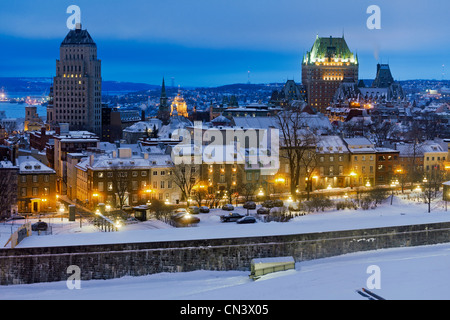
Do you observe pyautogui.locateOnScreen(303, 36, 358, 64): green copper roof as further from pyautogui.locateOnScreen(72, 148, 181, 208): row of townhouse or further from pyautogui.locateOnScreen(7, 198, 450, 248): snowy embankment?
pyautogui.locateOnScreen(7, 198, 450, 248): snowy embankment

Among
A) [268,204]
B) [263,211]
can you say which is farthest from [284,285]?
[268,204]

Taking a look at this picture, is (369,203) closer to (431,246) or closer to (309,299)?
(431,246)

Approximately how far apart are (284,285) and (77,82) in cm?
8086

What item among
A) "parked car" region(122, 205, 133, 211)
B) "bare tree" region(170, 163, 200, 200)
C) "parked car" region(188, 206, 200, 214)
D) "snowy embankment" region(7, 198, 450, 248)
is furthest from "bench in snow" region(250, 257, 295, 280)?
"bare tree" region(170, 163, 200, 200)

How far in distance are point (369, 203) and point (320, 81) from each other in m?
118

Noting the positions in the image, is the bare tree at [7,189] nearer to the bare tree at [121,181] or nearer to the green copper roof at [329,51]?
the bare tree at [121,181]

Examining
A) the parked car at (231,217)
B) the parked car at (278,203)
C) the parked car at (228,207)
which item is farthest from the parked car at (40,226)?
the parked car at (278,203)

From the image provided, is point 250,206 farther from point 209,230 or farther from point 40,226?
point 40,226

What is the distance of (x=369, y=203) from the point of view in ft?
134

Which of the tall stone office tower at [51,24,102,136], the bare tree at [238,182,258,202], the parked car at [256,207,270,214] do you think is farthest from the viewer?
the tall stone office tower at [51,24,102,136]

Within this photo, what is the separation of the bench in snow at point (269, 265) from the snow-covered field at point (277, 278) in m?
0.37

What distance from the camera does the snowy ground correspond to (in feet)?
76.6

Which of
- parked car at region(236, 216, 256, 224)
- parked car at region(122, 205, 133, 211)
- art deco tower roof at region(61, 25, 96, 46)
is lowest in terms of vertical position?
parked car at region(122, 205, 133, 211)
